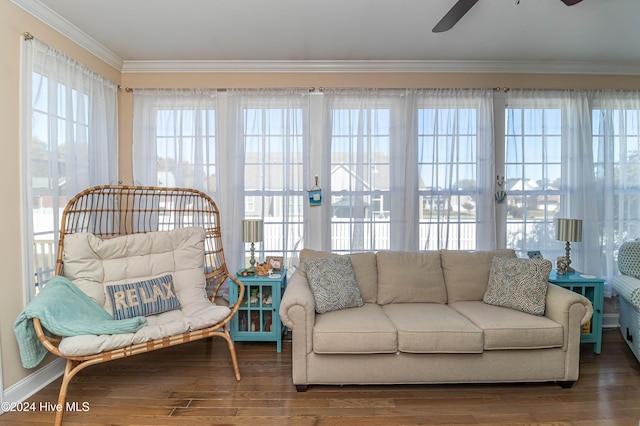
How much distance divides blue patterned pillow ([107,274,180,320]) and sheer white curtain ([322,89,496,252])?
5.01 ft

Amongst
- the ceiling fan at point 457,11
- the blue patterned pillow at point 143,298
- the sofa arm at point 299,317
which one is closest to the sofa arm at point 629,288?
the ceiling fan at point 457,11

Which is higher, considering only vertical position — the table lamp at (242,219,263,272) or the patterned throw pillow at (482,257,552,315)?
the table lamp at (242,219,263,272)

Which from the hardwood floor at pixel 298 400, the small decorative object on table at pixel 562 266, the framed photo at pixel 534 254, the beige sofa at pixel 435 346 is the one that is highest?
the framed photo at pixel 534 254

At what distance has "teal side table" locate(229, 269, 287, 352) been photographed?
3066 millimetres

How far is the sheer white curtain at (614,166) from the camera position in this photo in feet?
11.5

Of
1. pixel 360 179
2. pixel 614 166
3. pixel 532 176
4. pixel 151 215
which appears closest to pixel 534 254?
pixel 532 176

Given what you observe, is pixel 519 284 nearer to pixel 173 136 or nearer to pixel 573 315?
pixel 573 315

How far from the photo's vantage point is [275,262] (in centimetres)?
330

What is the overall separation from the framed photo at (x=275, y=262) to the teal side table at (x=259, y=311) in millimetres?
144

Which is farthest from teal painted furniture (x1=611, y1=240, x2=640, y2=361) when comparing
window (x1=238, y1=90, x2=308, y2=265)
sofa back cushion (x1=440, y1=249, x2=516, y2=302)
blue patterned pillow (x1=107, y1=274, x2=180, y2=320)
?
blue patterned pillow (x1=107, y1=274, x2=180, y2=320)

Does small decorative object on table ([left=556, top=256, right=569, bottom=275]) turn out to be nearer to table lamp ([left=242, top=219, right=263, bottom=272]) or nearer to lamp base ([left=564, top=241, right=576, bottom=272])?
lamp base ([left=564, top=241, right=576, bottom=272])

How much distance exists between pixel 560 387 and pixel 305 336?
73.3 inches

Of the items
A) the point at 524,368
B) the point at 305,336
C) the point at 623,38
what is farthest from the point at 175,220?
the point at 623,38

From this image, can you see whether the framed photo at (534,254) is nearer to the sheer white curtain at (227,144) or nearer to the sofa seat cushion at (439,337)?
the sofa seat cushion at (439,337)
